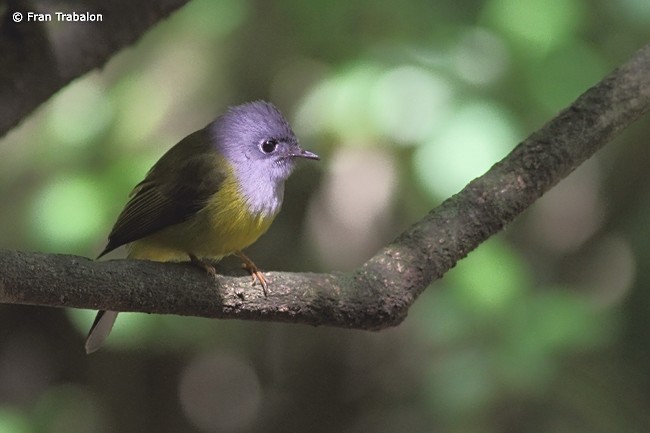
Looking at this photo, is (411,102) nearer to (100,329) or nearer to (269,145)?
(269,145)

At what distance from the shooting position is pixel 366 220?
3775 millimetres

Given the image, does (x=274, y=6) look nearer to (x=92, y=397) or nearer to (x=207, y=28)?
(x=207, y=28)

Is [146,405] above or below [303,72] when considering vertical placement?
below

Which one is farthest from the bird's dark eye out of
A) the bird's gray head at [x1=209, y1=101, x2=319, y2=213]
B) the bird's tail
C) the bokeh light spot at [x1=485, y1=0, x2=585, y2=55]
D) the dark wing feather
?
the bokeh light spot at [x1=485, y1=0, x2=585, y2=55]

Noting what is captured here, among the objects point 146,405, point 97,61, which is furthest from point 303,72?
point 146,405

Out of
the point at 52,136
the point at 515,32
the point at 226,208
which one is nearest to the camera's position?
the point at 226,208

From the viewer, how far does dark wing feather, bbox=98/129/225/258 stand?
263 cm

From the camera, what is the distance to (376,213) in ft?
12.3

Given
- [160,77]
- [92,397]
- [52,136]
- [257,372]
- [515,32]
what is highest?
[515,32]

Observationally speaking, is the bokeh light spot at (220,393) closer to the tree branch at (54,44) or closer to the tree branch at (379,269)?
the tree branch at (54,44)

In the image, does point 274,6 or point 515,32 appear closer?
point 515,32

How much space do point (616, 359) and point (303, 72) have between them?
73.9 inches

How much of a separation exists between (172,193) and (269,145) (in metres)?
0.40

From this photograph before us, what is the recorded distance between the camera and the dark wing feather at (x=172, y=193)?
2.63 metres
